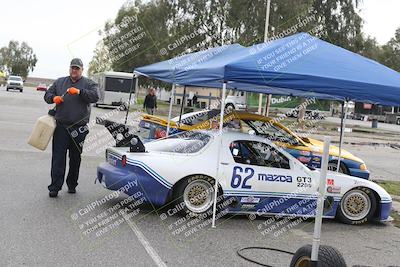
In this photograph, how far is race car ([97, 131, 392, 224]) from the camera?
286 inches

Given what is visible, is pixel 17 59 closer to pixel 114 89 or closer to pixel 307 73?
pixel 114 89

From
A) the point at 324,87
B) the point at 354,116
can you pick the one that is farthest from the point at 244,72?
the point at 354,116

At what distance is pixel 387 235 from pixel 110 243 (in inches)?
155

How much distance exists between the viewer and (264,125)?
1159cm

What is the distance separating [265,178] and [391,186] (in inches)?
224

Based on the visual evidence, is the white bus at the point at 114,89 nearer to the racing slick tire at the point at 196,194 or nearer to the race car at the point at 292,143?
the race car at the point at 292,143

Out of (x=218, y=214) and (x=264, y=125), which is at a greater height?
(x=264, y=125)

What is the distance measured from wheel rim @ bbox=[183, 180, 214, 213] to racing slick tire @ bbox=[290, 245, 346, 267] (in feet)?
8.79

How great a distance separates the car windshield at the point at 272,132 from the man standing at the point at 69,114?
443 centimetres

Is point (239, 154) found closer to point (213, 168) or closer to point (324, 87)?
point (213, 168)

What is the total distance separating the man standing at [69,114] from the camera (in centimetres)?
789

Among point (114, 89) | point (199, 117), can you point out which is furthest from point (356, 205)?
point (114, 89)

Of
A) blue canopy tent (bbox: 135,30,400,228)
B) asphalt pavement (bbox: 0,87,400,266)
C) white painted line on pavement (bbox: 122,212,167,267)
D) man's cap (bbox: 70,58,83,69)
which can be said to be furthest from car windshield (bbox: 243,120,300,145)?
white painted line on pavement (bbox: 122,212,167,267)

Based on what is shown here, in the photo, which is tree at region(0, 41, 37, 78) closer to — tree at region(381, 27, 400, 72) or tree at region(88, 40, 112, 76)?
tree at region(88, 40, 112, 76)
